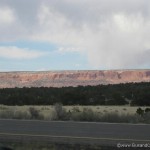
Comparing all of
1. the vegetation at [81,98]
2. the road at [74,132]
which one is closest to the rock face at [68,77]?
the vegetation at [81,98]

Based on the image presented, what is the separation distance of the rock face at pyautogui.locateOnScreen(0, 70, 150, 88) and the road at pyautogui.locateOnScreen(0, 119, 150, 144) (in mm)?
104487

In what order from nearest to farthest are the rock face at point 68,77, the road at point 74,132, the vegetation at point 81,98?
the road at point 74,132 < the vegetation at point 81,98 < the rock face at point 68,77

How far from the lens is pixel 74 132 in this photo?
1898 centimetres

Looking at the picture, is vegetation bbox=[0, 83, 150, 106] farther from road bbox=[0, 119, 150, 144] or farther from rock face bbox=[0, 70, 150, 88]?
rock face bbox=[0, 70, 150, 88]

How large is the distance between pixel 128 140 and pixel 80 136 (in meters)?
2.29

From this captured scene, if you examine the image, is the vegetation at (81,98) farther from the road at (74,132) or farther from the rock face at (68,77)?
the rock face at (68,77)

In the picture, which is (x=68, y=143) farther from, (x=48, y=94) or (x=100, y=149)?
(x=48, y=94)

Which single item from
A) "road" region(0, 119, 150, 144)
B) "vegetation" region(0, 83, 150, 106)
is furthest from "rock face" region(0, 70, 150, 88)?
"road" region(0, 119, 150, 144)

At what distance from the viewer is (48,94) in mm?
70688

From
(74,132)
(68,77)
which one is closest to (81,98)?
(74,132)

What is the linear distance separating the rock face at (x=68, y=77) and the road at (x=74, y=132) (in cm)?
10449

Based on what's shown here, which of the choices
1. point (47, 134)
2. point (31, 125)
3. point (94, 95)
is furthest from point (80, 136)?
point (94, 95)

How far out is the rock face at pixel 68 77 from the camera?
420 ft

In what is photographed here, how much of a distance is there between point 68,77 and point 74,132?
112292 millimetres
